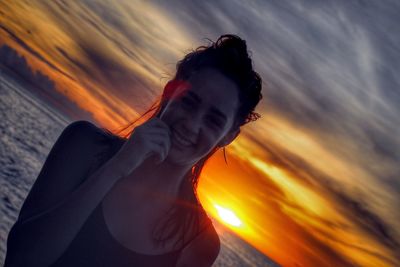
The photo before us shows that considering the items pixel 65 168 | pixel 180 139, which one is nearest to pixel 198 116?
pixel 180 139

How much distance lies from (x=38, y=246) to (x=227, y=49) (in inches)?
78.1

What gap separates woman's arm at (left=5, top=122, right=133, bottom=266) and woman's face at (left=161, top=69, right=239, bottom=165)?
513 mm

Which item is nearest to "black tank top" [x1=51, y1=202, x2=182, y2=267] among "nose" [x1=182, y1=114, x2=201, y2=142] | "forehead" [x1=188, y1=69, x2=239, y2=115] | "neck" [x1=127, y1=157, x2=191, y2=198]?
"neck" [x1=127, y1=157, x2=191, y2=198]

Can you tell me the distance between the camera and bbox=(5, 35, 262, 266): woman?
225 cm

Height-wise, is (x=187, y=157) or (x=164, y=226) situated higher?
(x=187, y=157)

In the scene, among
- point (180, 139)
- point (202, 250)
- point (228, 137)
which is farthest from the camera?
point (228, 137)

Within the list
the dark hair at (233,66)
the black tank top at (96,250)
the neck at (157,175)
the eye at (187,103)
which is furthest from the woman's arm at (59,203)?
the dark hair at (233,66)

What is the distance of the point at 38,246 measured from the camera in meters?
2.18

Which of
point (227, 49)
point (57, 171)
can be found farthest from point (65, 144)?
point (227, 49)

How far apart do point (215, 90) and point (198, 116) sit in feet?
0.82

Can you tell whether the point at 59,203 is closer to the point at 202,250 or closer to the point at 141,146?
the point at 141,146

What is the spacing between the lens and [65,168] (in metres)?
2.48

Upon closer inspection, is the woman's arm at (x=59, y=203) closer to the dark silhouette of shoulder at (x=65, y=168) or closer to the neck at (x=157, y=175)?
the dark silhouette of shoulder at (x=65, y=168)

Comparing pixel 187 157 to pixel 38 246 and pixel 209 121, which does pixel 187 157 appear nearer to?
pixel 209 121
